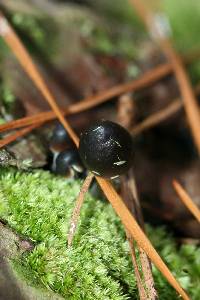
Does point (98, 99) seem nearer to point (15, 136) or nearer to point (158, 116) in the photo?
point (158, 116)

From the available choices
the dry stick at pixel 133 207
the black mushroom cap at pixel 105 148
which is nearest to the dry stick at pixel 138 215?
the dry stick at pixel 133 207

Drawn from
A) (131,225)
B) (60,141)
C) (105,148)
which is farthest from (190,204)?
(60,141)

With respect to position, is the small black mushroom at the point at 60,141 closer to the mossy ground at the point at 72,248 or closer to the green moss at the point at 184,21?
the mossy ground at the point at 72,248

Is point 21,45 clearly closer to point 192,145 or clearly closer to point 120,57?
point 120,57

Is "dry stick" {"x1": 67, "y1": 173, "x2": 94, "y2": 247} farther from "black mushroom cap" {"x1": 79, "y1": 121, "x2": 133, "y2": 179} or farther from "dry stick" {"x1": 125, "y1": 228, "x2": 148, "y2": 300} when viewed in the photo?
"dry stick" {"x1": 125, "y1": 228, "x2": 148, "y2": 300}

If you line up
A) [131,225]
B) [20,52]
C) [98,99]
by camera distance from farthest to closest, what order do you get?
[98,99]
[20,52]
[131,225]

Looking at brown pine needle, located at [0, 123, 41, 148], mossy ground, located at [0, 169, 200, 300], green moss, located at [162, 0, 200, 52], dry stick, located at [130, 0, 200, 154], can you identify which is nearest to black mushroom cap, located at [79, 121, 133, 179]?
mossy ground, located at [0, 169, 200, 300]
